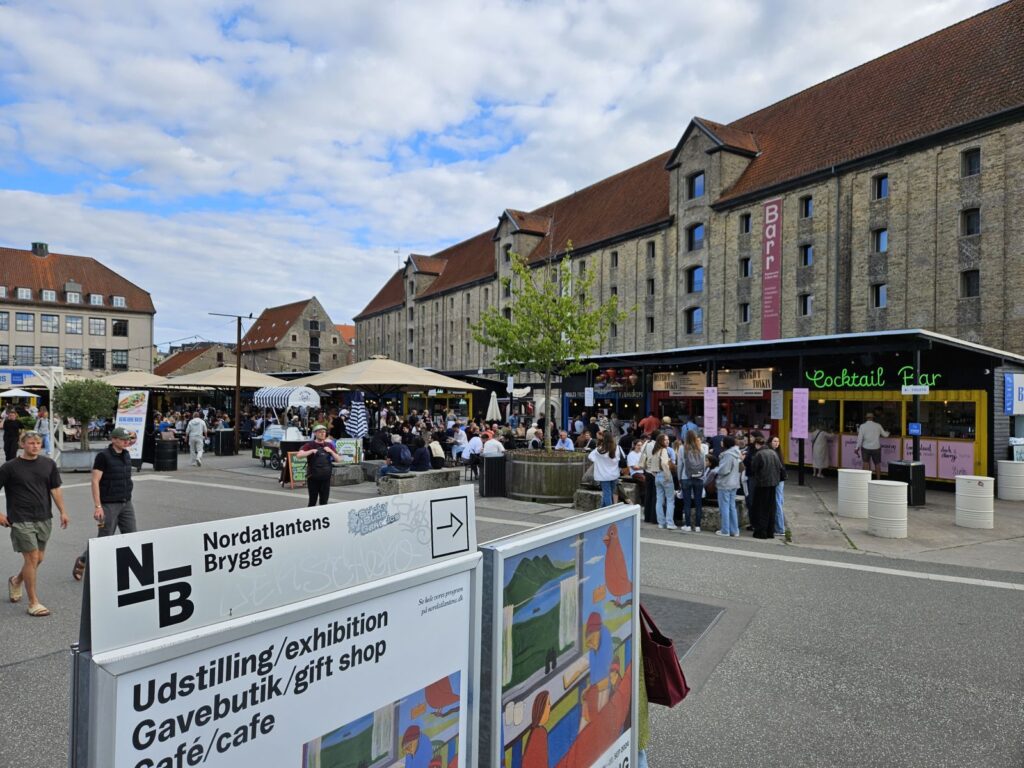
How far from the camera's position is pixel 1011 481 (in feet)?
49.9

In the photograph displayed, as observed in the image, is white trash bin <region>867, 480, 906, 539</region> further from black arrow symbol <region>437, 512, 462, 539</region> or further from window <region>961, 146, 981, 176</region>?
window <region>961, 146, 981, 176</region>

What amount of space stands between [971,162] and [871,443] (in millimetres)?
15786

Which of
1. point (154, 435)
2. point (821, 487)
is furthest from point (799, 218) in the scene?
point (154, 435)

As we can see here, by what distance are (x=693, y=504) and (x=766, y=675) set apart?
6688 millimetres

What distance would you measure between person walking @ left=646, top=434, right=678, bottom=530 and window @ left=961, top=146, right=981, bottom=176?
74.1 feet

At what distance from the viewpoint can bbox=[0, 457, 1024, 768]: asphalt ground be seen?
4.28 m

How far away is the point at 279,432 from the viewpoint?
67.8 ft

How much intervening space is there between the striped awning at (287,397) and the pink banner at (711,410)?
13401mm

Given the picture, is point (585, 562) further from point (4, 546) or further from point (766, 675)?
point (4, 546)

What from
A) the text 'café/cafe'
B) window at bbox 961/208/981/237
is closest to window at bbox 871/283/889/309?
window at bbox 961/208/981/237

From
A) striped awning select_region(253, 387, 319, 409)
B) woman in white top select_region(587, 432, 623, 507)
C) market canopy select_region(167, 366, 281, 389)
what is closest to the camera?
woman in white top select_region(587, 432, 623, 507)

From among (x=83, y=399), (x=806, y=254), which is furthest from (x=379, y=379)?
(x=806, y=254)

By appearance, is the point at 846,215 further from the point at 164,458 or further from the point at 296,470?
the point at 164,458

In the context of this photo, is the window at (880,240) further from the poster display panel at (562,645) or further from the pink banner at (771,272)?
the poster display panel at (562,645)
